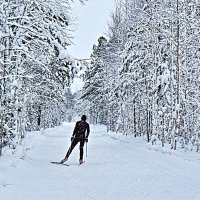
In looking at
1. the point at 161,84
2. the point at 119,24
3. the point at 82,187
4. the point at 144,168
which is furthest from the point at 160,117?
the point at 119,24

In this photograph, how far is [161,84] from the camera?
Result: 58.2 ft

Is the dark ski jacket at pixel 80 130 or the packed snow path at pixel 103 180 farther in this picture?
the dark ski jacket at pixel 80 130

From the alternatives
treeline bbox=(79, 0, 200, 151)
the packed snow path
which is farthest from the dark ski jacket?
treeline bbox=(79, 0, 200, 151)

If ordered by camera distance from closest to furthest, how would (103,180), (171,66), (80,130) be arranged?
(103,180) < (80,130) < (171,66)

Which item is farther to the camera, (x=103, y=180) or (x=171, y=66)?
(x=171, y=66)

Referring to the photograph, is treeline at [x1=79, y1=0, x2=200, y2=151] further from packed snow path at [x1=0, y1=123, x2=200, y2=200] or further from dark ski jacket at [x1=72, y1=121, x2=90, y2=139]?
packed snow path at [x1=0, y1=123, x2=200, y2=200]

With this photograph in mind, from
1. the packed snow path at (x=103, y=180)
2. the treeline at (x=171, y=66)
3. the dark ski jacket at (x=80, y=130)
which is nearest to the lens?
the packed snow path at (x=103, y=180)

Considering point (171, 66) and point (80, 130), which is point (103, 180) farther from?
point (171, 66)

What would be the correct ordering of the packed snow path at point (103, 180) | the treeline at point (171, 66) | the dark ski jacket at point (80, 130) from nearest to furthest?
the packed snow path at point (103, 180) → the dark ski jacket at point (80, 130) → the treeline at point (171, 66)

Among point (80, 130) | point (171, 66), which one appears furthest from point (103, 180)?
point (171, 66)

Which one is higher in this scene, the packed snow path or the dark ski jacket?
the dark ski jacket

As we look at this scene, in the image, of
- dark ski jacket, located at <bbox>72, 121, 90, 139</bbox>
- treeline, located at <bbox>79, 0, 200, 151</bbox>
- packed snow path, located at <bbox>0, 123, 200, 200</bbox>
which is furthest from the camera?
treeline, located at <bbox>79, 0, 200, 151</bbox>

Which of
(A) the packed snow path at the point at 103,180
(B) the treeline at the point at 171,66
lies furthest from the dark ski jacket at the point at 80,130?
(B) the treeline at the point at 171,66

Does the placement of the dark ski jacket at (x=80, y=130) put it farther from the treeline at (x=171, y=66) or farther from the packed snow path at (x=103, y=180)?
the treeline at (x=171, y=66)
